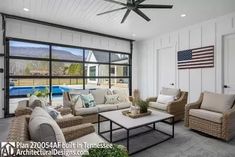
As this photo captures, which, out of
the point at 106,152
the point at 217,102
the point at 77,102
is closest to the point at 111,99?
the point at 77,102

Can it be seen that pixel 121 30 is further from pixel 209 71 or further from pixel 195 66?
pixel 209 71

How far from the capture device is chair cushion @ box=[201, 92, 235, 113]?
10.6 ft

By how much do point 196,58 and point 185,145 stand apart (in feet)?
10.2

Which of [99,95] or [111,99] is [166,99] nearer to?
[111,99]

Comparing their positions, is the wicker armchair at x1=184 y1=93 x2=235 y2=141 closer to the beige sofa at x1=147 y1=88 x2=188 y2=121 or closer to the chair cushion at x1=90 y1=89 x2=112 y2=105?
the beige sofa at x1=147 y1=88 x2=188 y2=121

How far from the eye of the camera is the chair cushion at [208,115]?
2959 millimetres

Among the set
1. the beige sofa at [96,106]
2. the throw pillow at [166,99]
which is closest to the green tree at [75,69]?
the beige sofa at [96,106]

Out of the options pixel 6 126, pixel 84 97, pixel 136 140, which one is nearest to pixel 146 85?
pixel 84 97

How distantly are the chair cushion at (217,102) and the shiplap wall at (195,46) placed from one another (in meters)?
1.02

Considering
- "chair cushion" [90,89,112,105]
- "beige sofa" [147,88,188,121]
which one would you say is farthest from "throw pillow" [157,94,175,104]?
"chair cushion" [90,89,112,105]

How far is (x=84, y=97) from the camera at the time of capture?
4039 mm

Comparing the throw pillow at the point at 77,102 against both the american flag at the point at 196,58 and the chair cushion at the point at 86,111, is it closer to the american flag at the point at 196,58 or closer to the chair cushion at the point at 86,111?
the chair cushion at the point at 86,111

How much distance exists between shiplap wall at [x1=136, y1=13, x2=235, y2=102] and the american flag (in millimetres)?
127

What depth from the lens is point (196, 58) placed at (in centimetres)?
480
